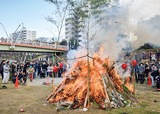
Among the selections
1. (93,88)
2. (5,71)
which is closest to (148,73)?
(93,88)

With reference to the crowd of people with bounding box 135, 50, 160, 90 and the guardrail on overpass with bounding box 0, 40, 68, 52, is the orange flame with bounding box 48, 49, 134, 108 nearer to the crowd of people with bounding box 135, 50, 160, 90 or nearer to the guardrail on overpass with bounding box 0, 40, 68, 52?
the crowd of people with bounding box 135, 50, 160, 90

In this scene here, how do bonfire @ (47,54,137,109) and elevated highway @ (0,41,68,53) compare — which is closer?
bonfire @ (47,54,137,109)

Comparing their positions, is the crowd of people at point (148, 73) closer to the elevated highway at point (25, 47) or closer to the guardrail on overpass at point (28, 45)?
the elevated highway at point (25, 47)

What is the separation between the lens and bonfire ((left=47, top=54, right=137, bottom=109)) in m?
10.0

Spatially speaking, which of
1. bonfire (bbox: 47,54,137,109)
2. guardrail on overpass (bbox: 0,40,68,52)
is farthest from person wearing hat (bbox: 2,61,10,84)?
guardrail on overpass (bbox: 0,40,68,52)

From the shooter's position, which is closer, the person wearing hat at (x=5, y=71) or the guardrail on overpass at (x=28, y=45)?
the person wearing hat at (x=5, y=71)

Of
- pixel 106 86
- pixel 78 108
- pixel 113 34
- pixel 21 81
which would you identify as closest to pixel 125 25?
pixel 113 34

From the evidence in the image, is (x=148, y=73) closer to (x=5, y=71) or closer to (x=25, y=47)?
(x=5, y=71)

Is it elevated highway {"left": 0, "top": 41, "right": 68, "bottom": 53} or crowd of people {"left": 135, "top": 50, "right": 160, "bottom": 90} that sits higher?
elevated highway {"left": 0, "top": 41, "right": 68, "bottom": 53}

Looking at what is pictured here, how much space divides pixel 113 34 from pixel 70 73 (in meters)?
3.14

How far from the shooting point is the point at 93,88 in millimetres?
10492

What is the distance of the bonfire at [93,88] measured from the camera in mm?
10047

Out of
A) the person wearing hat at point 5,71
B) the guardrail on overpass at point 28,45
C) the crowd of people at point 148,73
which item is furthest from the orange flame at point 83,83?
the guardrail on overpass at point 28,45

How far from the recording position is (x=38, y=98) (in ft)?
39.4
